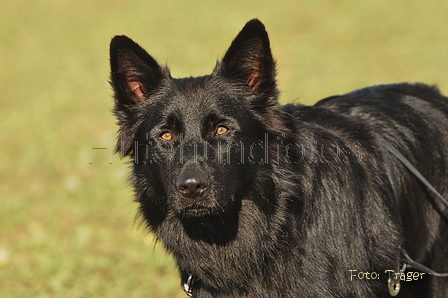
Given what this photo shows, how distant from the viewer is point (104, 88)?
17594 millimetres

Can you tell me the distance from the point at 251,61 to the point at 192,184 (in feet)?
3.50

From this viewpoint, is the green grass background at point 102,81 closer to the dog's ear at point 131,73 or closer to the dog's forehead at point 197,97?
the dog's ear at point 131,73

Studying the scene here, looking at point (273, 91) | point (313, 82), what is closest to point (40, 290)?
point (273, 91)

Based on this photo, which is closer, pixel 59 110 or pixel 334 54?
pixel 59 110

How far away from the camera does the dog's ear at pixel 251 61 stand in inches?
166

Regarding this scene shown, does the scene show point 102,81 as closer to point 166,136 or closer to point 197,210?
point 166,136

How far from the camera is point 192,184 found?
4.01 meters

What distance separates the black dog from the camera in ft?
13.7

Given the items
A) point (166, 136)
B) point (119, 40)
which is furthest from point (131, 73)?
point (166, 136)

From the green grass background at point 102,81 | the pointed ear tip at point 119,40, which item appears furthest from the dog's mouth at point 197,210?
the pointed ear tip at point 119,40

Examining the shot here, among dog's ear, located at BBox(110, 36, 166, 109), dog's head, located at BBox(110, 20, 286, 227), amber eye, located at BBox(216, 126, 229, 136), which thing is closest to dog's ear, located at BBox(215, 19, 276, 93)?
dog's head, located at BBox(110, 20, 286, 227)

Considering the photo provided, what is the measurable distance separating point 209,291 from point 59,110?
38.7ft

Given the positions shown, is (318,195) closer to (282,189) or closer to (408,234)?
(282,189)

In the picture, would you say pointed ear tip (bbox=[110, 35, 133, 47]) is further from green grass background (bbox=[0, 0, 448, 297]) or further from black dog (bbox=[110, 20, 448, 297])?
green grass background (bbox=[0, 0, 448, 297])
